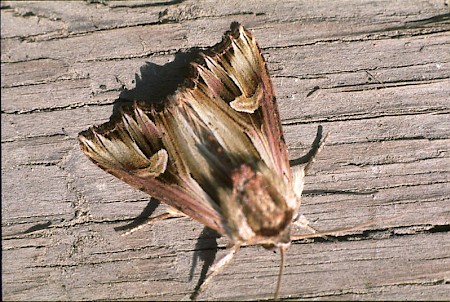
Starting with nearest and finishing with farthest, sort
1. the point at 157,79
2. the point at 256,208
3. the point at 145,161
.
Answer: the point at 256,208 < the point at 145,161 < the point at 157,79

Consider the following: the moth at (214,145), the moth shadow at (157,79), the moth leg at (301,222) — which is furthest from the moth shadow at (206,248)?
the moth shadow at (157,79)

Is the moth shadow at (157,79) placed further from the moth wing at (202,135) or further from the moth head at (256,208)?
the moth head at (256,208)

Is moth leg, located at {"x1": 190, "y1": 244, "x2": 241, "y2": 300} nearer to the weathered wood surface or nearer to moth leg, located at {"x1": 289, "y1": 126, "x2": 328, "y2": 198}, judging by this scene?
the weathered wood surface

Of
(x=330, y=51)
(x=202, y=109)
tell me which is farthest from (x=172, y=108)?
(x=330, y=51)

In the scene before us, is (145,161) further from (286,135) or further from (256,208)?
(286,135)

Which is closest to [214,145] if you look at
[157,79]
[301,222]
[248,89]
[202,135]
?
[202,135]

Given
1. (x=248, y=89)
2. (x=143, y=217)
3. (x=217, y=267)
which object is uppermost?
(x=248, y=89)
